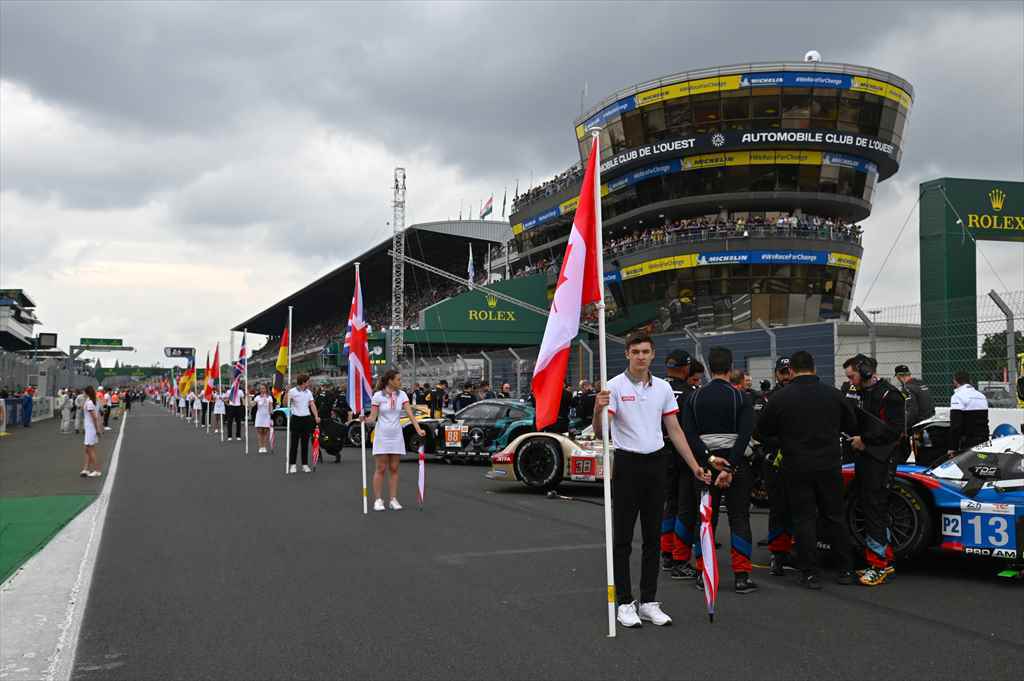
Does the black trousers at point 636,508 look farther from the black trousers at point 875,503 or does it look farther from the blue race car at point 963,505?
the blue race car at point 963,505

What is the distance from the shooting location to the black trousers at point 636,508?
5.04 meters

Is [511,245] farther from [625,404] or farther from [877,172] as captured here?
[625,404]

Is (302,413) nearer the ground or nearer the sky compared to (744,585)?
nearer the sky

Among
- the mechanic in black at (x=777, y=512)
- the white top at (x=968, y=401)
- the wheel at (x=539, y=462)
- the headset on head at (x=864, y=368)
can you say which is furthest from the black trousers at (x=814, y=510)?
the white top at (x=968, y=401)

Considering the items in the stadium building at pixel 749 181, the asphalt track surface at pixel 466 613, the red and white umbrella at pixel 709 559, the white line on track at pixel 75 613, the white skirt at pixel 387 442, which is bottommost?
the white line on track at pixel 75 613

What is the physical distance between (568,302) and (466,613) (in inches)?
83.5

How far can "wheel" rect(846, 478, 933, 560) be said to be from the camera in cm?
623

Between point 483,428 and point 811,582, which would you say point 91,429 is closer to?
point 483,428

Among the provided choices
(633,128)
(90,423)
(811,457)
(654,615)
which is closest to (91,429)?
(90,423)

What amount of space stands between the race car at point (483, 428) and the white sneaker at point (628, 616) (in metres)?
10.2

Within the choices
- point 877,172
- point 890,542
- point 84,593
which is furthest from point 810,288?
point 84,593

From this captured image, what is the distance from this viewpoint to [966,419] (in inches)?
430

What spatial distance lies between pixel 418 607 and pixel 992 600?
3.89 metres

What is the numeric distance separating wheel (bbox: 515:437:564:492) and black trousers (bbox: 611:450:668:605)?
6216mm
